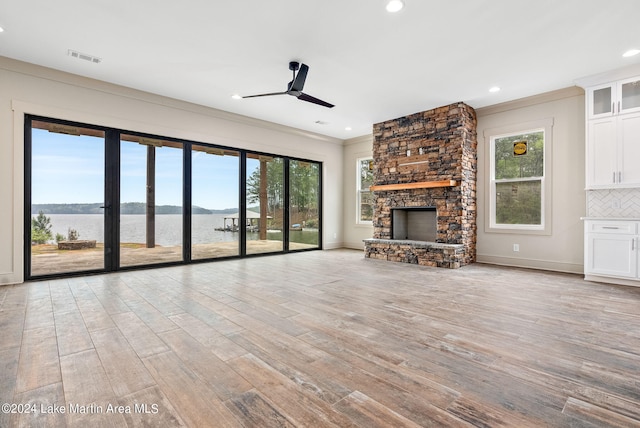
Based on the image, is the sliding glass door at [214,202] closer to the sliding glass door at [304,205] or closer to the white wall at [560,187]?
the sliding glass door at [304,205]

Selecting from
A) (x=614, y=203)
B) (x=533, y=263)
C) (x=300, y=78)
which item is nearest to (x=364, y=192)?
(x=533, y=263)

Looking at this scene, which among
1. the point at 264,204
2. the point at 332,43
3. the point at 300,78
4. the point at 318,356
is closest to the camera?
the point at 318,356

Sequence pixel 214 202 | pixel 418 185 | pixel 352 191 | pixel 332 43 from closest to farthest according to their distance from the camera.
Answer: pixel 332 43
pixel 418 185
pixel 214 202
pixel 352 191

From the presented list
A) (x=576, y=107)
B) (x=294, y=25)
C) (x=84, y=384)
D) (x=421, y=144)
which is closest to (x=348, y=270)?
(x=421, y=144)

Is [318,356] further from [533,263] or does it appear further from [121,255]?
[533,263]

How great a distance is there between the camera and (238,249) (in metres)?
6.35

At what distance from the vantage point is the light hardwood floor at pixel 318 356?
1.46m

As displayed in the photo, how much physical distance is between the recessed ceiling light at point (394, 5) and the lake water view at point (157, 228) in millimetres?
4521

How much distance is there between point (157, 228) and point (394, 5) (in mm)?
4792

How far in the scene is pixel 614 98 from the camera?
13.8 feet

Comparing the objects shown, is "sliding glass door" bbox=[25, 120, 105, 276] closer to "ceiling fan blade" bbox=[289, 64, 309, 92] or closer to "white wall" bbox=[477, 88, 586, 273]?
"ceiling fan blade" bbox=[289, 64, 309, 92]

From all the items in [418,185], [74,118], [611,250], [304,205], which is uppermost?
[74,118]

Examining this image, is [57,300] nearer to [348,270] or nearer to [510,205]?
[348,270]

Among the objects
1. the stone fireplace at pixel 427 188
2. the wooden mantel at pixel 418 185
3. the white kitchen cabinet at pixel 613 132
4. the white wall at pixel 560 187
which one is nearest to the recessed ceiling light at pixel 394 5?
the stone fireplace at pixel 427 188
